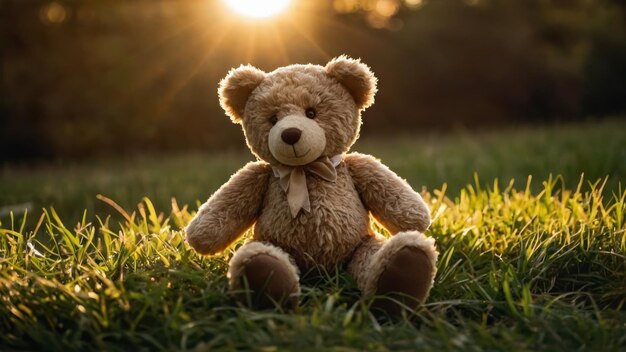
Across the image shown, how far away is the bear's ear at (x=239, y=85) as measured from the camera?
7.43ft

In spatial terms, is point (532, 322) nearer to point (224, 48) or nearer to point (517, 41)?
point (224, 48)

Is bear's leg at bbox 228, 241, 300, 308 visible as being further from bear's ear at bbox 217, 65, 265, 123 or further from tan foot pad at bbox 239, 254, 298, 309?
bear's ear at bbox 217, 65, 265, 123

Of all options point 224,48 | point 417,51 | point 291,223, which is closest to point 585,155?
point 291,223

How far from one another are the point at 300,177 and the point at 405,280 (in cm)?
52

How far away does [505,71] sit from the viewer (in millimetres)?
11680

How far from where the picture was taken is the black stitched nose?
2049mm

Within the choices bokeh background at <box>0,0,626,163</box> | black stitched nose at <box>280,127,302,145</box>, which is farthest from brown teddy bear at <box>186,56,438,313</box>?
bokeh background at <box>0,0,626,163</box>

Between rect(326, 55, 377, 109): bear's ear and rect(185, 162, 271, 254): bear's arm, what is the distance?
422 millimetres

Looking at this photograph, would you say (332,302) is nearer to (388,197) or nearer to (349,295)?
(349,295)

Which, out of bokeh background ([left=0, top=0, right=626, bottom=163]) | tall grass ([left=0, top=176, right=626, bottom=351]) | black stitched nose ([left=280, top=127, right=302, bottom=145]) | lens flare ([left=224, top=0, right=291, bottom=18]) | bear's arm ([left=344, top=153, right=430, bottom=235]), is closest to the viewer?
tall grass ([left=0, top=176, right=626, bottom=351])

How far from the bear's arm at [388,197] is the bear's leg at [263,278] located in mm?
440

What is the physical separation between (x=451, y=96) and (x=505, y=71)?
3.53 feet

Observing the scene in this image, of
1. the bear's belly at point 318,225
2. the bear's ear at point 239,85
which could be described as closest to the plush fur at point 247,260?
the bear's belly at point 318,225

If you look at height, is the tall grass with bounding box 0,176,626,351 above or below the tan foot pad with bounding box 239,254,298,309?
below
